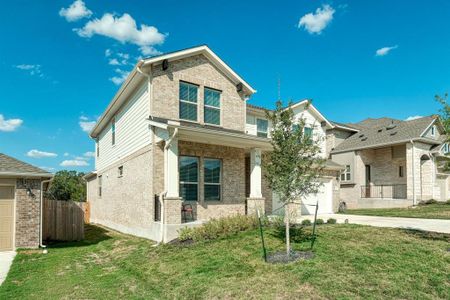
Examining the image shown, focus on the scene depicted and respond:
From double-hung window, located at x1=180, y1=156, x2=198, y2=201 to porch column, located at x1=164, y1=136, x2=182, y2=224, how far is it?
1.57m

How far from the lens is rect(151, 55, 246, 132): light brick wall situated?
13.4 meters

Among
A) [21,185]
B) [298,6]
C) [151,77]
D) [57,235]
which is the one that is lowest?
[57,235]

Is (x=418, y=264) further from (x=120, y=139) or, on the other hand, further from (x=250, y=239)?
(x=120, y=139)

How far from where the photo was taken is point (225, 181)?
14.3 m

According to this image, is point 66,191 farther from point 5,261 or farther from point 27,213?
point 5,261

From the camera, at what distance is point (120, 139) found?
1747 centimetres

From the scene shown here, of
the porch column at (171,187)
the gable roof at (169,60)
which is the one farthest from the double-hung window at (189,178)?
the gable roof at (169,60)

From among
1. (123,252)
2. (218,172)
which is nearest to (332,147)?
(218,172)

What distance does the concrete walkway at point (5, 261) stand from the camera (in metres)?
8.58

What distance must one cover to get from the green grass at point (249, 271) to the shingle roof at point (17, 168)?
272 centimetres

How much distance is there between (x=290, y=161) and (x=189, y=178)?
6.24 meters

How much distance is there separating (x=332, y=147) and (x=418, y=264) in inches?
866

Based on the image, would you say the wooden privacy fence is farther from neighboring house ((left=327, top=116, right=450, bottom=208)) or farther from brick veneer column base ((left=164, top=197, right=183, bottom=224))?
neighboring house ((left=327, top=116, right=450, bottom=208))

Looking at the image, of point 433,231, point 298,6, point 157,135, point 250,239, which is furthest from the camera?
point 298,6
